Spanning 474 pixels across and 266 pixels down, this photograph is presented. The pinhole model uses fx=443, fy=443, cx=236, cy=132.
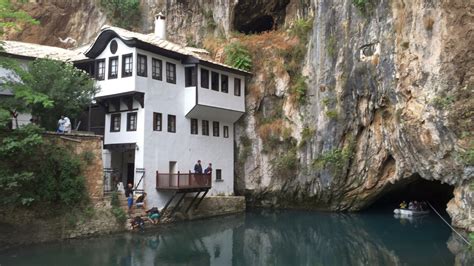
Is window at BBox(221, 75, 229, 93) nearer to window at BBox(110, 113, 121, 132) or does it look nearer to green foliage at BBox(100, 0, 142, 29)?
window at BBox(110, 113, 121, 132)

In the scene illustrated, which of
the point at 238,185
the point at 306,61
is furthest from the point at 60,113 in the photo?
the point at 306,61

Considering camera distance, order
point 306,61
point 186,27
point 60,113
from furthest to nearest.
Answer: point 186,27, point 306,61, point 60,113

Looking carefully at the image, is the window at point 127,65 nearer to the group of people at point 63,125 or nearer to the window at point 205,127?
the group of people at point 63,125

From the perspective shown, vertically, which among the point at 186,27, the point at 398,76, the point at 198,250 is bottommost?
the point at 198,250

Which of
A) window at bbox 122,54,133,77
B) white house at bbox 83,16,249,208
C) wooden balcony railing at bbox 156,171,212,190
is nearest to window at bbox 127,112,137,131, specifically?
white house at bbox 83,16,249,208

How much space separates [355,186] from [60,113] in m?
18.1

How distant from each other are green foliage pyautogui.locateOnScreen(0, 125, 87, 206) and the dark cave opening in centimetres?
2126

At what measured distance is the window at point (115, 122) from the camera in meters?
26.5

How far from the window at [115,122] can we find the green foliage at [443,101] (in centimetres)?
1740

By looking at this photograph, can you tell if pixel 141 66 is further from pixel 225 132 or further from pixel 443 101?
pixel 443 101

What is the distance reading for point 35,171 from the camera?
63.6 feet

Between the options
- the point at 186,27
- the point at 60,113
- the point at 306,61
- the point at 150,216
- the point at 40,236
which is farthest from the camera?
the point at 186,27

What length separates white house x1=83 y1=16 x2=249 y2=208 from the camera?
2517 cm

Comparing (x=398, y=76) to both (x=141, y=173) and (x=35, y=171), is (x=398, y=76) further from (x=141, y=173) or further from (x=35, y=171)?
Answer: (x=35, y=171)
